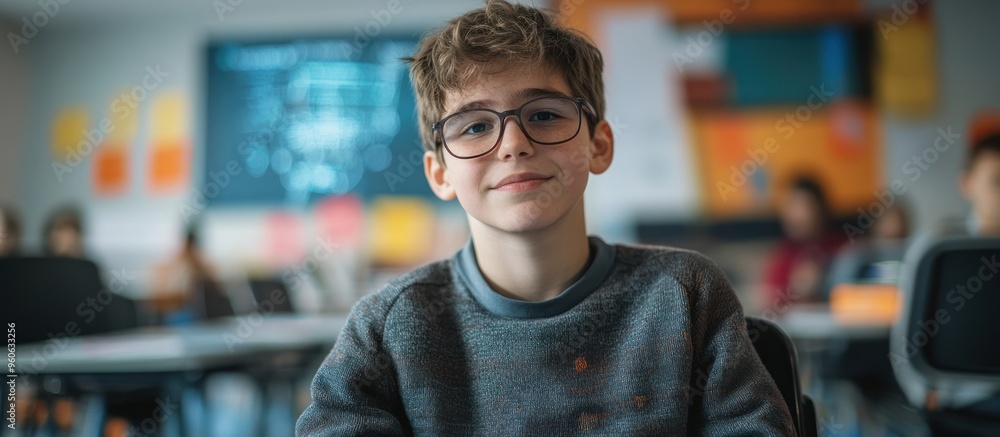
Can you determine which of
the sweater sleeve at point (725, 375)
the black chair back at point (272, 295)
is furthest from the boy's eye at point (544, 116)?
the black chair back at point (272, 295)

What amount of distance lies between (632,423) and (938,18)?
210 inches

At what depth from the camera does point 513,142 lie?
1017 mm

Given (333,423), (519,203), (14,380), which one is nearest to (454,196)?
(519,203)

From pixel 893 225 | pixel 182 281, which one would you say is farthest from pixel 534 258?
pixel 182 281

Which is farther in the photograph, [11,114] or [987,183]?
[11,114]

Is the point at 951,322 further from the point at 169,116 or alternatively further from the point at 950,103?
the point at 169,116

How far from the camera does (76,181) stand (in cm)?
627

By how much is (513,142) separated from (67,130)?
642 centimetres

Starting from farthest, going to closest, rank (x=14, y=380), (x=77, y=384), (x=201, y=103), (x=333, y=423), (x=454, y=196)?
(x=201, y=103) → (x=77, y=384) → (x=14, y=380) → (x=454, y=196) → (x=333, y=423)

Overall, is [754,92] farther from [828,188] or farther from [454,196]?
[454,196]

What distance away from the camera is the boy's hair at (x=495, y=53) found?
1073 mm

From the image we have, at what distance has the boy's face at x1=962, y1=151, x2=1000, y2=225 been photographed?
2.85 meters

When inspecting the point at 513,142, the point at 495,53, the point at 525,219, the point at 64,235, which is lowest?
the point at 64,235

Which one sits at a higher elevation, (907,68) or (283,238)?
(907,68)
